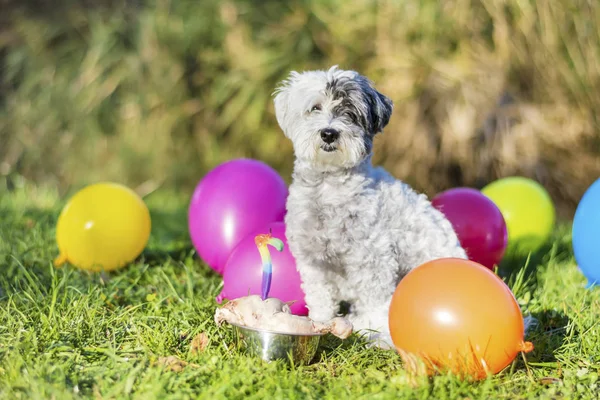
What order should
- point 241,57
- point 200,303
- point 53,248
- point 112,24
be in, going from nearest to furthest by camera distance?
point 200,303 < point 53,248 < point 241,57 < point 112,24

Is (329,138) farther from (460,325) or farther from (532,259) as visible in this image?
(532,259)

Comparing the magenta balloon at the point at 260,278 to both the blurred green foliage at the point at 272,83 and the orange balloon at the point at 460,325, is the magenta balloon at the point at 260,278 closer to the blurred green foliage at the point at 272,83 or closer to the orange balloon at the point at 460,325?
the orange balloon at the point at 460,325

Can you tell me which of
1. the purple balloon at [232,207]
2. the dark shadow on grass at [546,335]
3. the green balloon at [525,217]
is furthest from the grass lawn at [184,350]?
the green balloon at [525,217]

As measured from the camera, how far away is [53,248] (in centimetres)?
541

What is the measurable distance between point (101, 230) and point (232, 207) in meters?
0.97

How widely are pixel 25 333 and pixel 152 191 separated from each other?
5.42 meters

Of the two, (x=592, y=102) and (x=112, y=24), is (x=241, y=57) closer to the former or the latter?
(x=112, y=24)

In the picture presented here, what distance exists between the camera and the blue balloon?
452 cm

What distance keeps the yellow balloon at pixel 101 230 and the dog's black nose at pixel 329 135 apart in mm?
2004

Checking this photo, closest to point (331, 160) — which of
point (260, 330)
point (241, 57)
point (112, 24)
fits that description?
point (260, 330)

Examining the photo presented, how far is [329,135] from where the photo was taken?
11.8ft

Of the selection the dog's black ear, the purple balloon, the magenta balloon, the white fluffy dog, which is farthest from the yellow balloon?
the dog's black ear

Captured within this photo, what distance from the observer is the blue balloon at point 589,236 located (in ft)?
14.8

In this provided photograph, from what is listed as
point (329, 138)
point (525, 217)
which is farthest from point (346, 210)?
point (525, 217)
